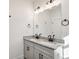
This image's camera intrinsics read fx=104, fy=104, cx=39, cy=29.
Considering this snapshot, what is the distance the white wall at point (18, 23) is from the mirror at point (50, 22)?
36cm

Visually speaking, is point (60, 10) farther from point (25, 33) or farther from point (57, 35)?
point (25, 33)

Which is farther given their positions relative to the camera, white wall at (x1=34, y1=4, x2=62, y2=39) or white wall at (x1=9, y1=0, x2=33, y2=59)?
white wall at (x1=9, y1=0, x2=33, y2=59)

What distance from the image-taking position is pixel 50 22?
3.52m

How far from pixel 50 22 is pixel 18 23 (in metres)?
1.42

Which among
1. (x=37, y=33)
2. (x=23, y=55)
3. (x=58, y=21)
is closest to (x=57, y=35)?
(x=58, y=21)

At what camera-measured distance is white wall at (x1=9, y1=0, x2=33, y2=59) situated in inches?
161

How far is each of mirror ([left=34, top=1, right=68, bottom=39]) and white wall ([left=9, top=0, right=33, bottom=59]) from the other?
36 cm

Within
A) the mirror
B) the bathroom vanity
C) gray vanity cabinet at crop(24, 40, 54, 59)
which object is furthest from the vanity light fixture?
gray vanity cabinet at crop(24, 40, 54, 59)

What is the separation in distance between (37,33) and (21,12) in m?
1.09

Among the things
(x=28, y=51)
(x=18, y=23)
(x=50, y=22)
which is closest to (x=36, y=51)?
(x=28, y=51)

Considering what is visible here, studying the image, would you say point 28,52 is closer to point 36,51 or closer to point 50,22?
point 36,51

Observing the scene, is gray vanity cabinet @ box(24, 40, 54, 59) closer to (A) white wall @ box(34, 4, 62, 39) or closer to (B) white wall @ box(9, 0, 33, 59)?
(B) white wall @ box(9, 0, 33, 59)

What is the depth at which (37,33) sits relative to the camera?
4.37m

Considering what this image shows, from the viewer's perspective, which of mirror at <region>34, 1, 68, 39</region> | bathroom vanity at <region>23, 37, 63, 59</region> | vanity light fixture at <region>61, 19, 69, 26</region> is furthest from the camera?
mirror at <region>34, 1, 68, 39</region>
